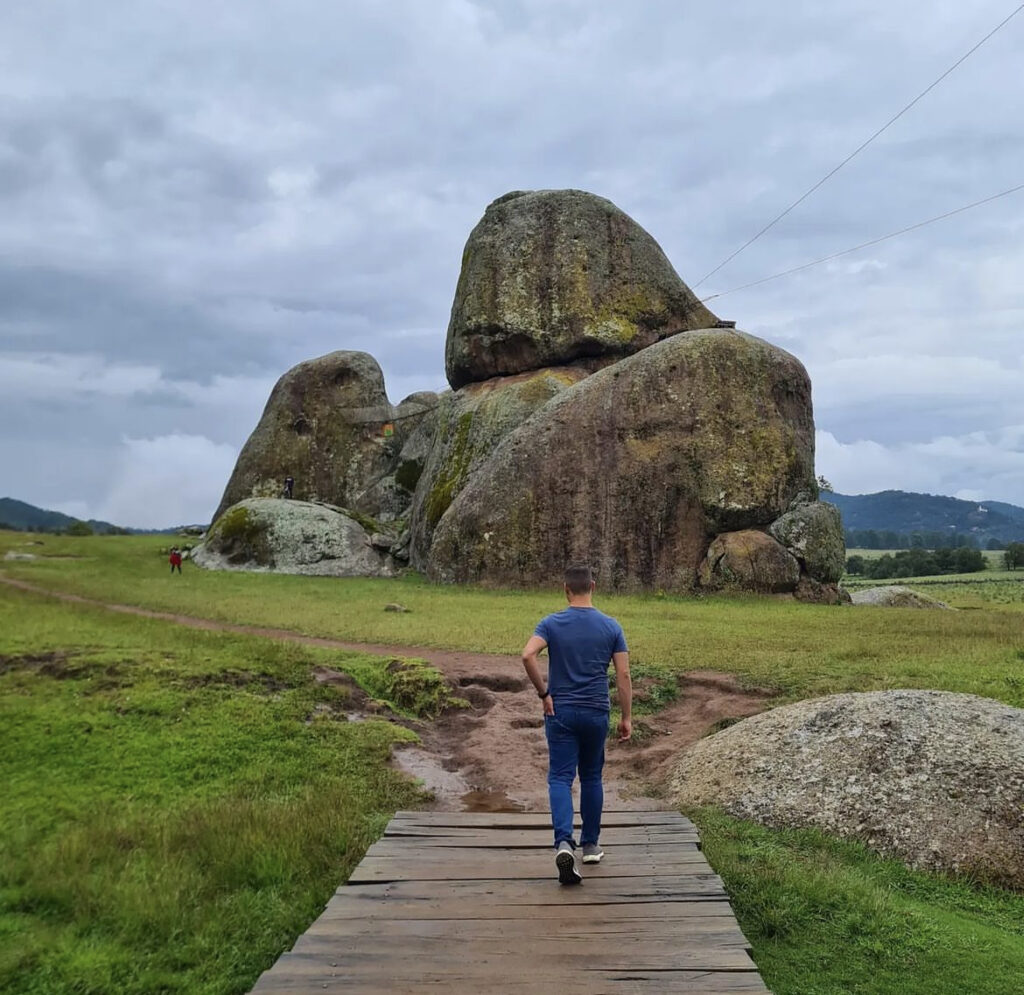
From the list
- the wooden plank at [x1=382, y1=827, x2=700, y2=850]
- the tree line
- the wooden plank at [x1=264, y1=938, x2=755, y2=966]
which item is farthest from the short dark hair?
the tree line

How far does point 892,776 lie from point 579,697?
462 cm

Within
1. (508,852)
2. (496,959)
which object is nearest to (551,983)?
(496,959)

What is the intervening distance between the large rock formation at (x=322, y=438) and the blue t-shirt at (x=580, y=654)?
173 feet

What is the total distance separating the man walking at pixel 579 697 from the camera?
7.71 m

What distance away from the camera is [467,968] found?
19.2 feet

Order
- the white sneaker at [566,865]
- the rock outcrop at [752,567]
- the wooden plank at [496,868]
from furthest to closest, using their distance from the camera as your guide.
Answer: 1. the rock outcrop at [752,567]
2. the wooden plank at [496,868]
3. the white sneaker at [566,865]

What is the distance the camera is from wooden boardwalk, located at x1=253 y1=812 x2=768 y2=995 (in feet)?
18.7

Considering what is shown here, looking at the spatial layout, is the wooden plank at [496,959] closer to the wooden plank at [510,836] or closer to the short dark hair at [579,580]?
the wooden plank at [510,836]

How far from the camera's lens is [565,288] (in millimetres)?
46000

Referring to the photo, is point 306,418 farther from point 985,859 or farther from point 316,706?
point 985,859

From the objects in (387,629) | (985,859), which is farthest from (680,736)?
(387,629)

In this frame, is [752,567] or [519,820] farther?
[752,567]

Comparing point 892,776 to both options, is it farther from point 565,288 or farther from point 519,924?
point 565,288

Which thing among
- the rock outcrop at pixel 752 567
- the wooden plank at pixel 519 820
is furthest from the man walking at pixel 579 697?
the rock outcrop at pixel 752 567
